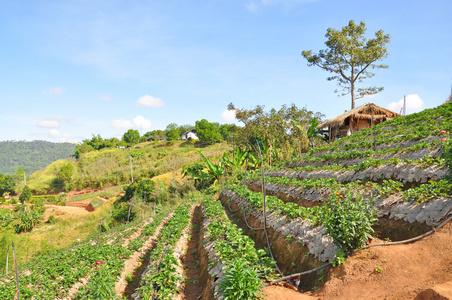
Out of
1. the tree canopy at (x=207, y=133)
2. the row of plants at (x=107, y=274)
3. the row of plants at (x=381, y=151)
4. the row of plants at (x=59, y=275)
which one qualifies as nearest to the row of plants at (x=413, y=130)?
the row of plants at (x=381, y=151)

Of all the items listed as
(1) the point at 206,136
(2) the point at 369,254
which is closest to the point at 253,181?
(2) the point at 369,254

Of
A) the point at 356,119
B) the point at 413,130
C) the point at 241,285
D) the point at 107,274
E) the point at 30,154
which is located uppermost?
the point at 30,154

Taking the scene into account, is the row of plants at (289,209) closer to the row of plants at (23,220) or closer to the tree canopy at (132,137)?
the row of plants at (23,220)

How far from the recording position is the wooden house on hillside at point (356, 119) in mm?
24297

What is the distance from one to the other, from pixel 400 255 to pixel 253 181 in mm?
13214

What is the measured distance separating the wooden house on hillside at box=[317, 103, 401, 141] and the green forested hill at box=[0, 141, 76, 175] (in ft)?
479

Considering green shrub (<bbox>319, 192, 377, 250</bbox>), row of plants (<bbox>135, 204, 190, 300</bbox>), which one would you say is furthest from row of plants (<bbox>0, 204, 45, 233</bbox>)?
green shrub (<bbox>319, 192, 377, 250</bbox>)

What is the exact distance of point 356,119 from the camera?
25.3 metres

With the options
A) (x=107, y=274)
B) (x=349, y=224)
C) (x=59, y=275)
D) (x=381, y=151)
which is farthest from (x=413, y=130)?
(x=59, y=275)

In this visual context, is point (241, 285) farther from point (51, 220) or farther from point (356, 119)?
point (51, 220)

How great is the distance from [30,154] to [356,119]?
17609 cm

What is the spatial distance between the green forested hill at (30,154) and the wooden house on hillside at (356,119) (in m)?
146

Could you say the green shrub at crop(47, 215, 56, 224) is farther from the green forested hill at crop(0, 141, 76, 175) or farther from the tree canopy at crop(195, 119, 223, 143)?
the green forested hill at crop(0, 141, 76, 175)

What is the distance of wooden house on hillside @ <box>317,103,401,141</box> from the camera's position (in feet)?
79.7
